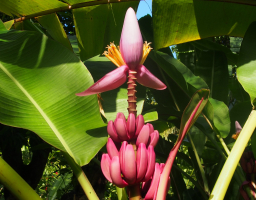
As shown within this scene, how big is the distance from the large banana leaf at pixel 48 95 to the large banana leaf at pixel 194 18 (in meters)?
0.27

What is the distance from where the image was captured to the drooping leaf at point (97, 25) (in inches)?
27.6

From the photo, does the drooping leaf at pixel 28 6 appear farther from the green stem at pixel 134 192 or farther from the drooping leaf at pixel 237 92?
the drooping leaf at pixel 237 92

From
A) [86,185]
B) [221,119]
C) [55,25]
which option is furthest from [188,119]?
[55,25]

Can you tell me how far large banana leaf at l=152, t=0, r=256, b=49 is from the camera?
0.66 m

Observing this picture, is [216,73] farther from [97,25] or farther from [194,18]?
[97,25]

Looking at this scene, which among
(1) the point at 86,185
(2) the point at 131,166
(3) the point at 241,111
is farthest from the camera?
(3) the point at 241,111

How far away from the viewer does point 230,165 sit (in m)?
0.42

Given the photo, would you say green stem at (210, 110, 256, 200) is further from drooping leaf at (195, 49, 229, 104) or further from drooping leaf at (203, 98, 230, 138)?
drooping leaf at (195, 49, 229, 104)

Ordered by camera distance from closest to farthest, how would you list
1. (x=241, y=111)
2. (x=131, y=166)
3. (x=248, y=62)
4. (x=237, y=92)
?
1. (x=131, y=166)
2. (x=248, y=62)
3. (x=241, y=111)
4. (x=237, y=92)

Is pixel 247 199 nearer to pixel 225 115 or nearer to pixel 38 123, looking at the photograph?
pixel 225 115

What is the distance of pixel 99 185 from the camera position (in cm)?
111

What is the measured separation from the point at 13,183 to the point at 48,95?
0.71ft

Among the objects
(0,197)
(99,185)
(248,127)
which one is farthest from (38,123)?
(0,197)

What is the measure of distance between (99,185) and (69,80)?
2.33 ft
